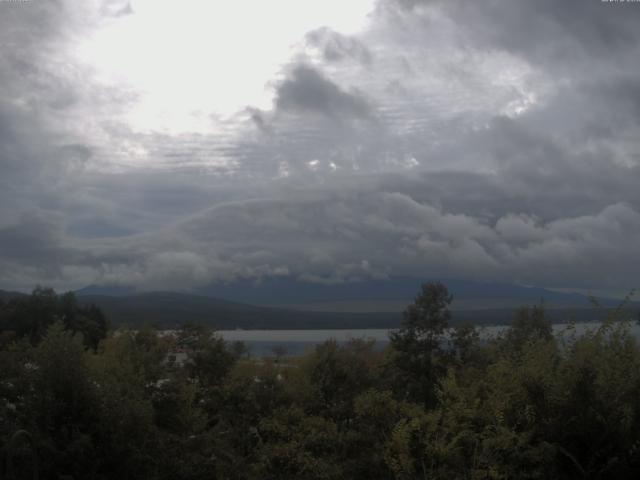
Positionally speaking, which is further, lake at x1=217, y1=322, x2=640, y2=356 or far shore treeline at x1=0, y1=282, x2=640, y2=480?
lake at x1=217, y1=322, x2=640, y2=356

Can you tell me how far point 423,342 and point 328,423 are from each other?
427 cm

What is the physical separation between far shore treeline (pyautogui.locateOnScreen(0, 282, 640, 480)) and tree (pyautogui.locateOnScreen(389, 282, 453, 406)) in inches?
54.8

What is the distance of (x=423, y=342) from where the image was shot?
16.2 m

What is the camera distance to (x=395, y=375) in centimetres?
1571

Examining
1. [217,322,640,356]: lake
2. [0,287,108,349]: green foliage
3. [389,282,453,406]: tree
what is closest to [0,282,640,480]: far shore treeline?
[217,322,640,356]: lake

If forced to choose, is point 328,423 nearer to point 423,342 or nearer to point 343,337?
point 423,342

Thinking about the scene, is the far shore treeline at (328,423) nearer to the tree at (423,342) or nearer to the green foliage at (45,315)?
the tree at (423,342)

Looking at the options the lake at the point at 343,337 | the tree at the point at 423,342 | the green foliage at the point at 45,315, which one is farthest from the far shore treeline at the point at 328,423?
the green foliage at the point at 45,315

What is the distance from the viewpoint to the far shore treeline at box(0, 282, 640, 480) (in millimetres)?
10281

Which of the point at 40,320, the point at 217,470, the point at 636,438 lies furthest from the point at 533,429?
the point at 40,320

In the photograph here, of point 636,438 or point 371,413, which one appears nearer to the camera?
point 636,438

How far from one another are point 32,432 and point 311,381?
21.3ft

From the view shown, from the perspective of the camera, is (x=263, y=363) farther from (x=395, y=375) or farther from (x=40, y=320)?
(x=40, y=320)

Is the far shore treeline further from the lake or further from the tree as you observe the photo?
the tree
